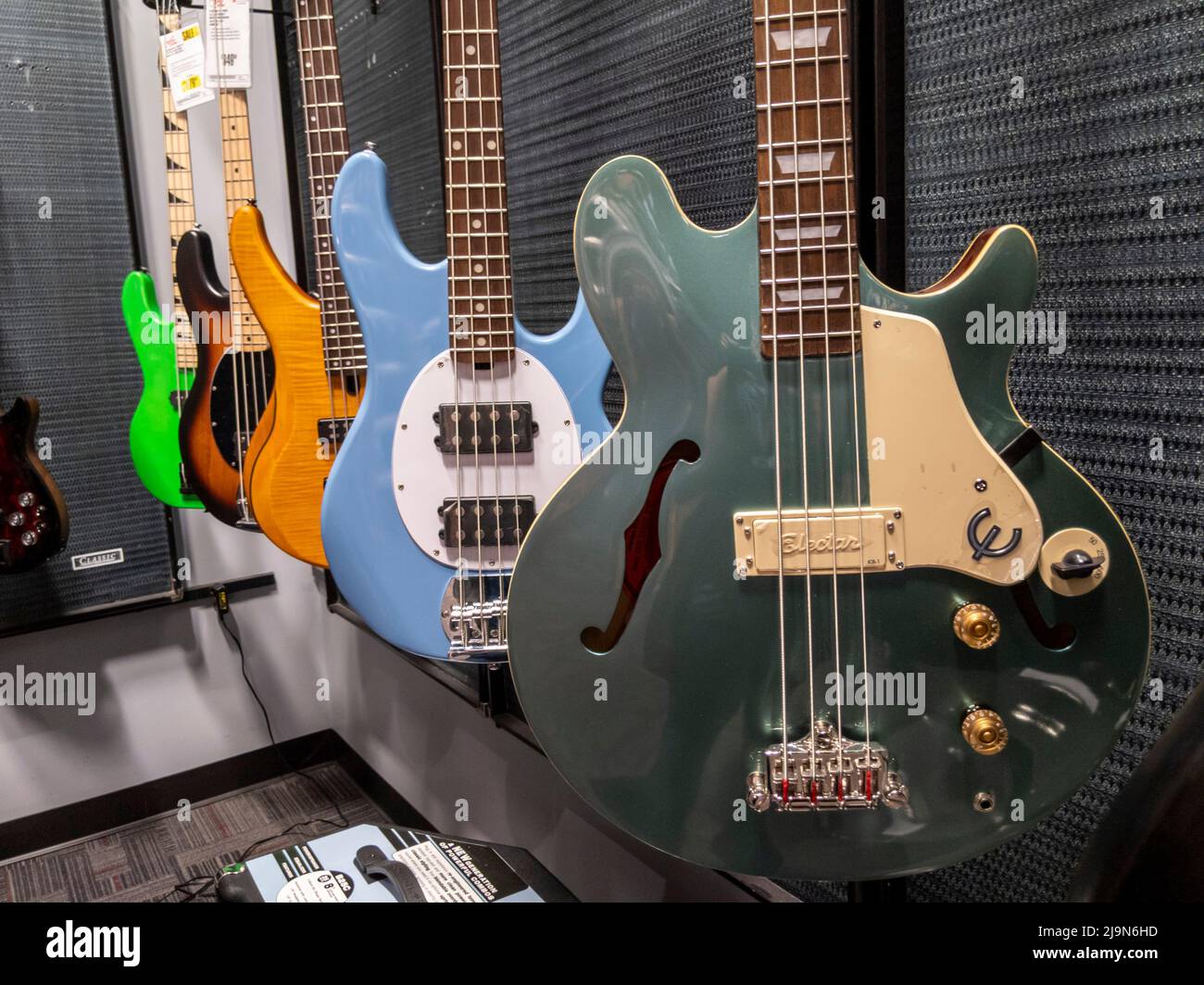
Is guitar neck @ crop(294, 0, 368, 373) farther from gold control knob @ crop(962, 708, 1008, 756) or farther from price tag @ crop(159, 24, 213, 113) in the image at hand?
gold control knob @ crop(962, 708, 1008, 756)

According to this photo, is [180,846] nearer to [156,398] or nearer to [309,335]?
[156,398]

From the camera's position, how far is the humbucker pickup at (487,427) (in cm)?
103

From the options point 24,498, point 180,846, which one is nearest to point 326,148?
point 24,498

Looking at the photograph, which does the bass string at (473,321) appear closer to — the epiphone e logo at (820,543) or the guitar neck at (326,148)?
the guitar neck at (326,148)

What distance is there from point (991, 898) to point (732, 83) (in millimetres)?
988

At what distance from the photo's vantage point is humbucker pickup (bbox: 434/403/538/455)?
1.03 m

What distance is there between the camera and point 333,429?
4.38 ft

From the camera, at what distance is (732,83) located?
3.41 ft

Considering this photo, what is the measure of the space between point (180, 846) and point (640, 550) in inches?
80.9

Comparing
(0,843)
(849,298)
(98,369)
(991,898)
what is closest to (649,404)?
(849,298)

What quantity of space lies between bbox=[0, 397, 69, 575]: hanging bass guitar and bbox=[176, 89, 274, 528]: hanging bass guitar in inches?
15.3

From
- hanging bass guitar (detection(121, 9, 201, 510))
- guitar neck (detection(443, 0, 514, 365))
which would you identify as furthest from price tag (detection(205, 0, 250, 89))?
guitar neck (detection(443, 0, 514, 365))
